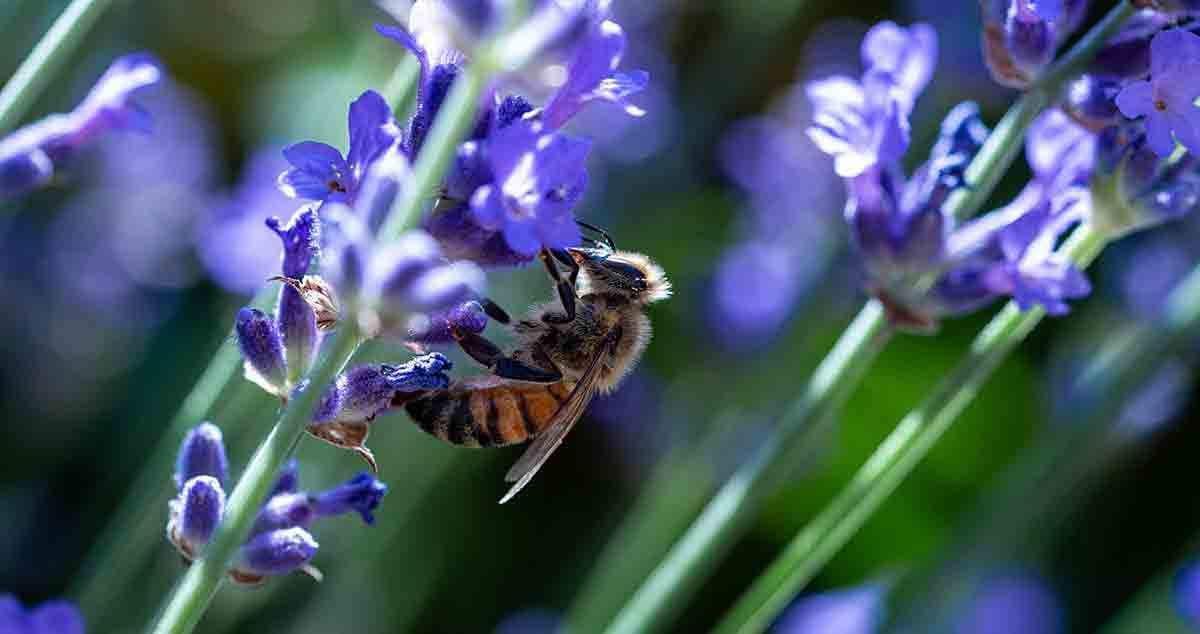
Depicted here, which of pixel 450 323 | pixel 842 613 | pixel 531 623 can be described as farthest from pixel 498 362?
pixel 531 623

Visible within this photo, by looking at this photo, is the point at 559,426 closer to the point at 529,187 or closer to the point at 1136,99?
the point at 529,187

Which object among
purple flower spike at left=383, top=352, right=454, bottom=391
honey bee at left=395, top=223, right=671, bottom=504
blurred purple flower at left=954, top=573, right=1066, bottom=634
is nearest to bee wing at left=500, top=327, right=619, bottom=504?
honey bee at left=395, top=223, right=671, bottom=504

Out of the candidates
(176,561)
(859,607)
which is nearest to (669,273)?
(859,607)

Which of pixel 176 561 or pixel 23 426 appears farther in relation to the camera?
pixel 23 426

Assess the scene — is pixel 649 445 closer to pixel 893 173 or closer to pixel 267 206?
pixel 267 206

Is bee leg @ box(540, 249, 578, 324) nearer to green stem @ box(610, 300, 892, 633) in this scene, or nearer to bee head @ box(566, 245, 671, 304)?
bee head @ box(566, 245, 671, 304)

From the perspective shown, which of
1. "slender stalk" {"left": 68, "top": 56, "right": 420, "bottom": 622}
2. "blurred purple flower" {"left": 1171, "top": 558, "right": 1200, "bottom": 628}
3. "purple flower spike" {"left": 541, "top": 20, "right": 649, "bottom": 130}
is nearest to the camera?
"purple flower spike" {"left": 541, "top": 20, "right": 649, "bottom": 130}

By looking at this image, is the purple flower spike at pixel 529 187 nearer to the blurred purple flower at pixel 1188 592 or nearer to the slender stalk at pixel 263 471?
the slender stalk at pixel 263 471
